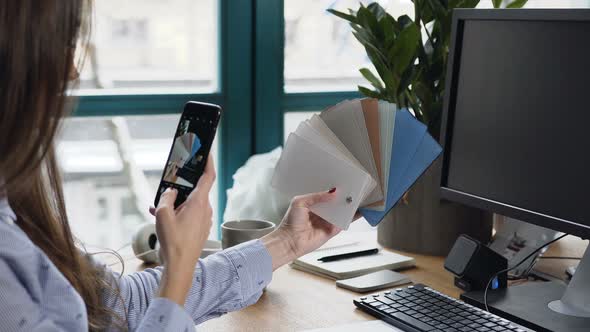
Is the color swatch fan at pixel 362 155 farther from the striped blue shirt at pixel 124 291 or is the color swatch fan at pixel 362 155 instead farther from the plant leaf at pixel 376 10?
the plant leaf at pixel 376 10

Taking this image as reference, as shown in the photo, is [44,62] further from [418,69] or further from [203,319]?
[418,69]

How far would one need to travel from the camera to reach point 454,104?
1.54 m

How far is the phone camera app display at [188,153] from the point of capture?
3.84ft

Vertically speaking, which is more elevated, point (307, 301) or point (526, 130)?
point (526, 130)

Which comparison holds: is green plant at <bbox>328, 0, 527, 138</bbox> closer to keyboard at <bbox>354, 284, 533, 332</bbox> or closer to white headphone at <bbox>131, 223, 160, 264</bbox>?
keyboard at <bbox>354, 284, 533, 332</bbox>

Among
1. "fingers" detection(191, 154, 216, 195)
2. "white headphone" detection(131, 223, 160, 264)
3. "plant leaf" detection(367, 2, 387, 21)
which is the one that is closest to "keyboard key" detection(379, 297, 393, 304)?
"fingers" detection(191, 154, 216, 195)

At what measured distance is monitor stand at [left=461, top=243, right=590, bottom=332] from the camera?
1298 mm

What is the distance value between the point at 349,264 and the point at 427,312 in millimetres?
327

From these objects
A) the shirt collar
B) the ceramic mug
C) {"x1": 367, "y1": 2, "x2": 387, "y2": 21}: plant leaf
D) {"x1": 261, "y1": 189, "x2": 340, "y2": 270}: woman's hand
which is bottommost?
the ceramic mug

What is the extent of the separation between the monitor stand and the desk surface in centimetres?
9

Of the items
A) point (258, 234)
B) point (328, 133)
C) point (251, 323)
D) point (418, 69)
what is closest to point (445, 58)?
point (418, 69)

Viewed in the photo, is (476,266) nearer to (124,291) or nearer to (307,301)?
(307,301)

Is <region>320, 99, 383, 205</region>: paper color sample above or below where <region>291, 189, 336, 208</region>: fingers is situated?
above

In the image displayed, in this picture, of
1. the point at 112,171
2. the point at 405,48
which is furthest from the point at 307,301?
the point at 112,171
